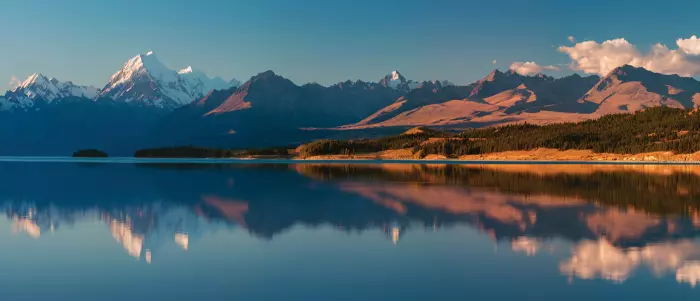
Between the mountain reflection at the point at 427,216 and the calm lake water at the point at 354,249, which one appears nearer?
the calm lake water at the point at 354,249

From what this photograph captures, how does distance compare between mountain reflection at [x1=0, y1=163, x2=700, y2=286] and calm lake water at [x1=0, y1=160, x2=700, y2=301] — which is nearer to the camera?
calm lake water at [x1=0, y1=160, x2=700, y2=301]

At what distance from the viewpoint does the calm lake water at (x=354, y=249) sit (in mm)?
26812

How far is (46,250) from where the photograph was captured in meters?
36.7

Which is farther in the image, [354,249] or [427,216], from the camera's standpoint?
[427,216]

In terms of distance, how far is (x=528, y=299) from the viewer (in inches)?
985

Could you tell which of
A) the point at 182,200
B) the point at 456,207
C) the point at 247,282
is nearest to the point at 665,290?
the point at 247,282

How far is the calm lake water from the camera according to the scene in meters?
26.8

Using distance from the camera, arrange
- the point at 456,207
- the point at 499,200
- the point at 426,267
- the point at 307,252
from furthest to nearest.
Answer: the point at 499,200, the point at 456,207, the point at 307,252, the point at 426,267

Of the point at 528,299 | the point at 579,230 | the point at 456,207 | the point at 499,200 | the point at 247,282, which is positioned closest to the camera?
the point at 528,299

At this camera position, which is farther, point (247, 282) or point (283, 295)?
point (247, 282)

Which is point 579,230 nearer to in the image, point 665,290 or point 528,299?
point 665,290

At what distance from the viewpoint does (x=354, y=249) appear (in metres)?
36.2

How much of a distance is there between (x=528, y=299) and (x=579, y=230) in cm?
1885

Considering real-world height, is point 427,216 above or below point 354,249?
above
